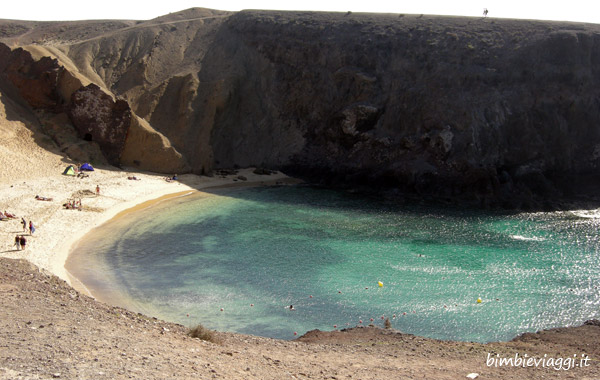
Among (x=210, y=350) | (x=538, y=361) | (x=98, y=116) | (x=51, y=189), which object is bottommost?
(x=51, y=189)

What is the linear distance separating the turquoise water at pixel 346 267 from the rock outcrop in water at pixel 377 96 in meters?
6.86

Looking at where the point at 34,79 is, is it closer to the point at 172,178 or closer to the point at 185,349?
the point at 172,178

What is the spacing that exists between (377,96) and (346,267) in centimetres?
2737

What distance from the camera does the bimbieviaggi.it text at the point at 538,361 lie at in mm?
14508

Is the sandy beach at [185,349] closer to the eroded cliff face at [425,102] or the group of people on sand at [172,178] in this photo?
the group of people on sand at [172,178]

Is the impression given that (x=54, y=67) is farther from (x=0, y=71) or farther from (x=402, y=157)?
(x=402, y=157)

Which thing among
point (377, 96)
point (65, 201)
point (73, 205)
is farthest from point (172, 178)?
point (377, 96)

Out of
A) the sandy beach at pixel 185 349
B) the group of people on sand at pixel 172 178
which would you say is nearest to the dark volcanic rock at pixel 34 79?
the group of people on sand at pixel 172 178

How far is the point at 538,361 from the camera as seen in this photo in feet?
49.0

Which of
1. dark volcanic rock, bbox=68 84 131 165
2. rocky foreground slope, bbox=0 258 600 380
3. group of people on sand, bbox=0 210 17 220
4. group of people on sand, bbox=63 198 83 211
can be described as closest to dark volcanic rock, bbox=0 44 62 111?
dark volcanic rock, bbox=68 84 131 165

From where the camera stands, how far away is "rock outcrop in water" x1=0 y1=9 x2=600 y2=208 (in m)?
43.5

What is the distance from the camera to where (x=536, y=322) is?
2039 centimetres

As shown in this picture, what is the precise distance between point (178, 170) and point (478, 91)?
93.9ft

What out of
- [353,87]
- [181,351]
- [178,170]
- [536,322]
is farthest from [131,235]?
[353,87]
